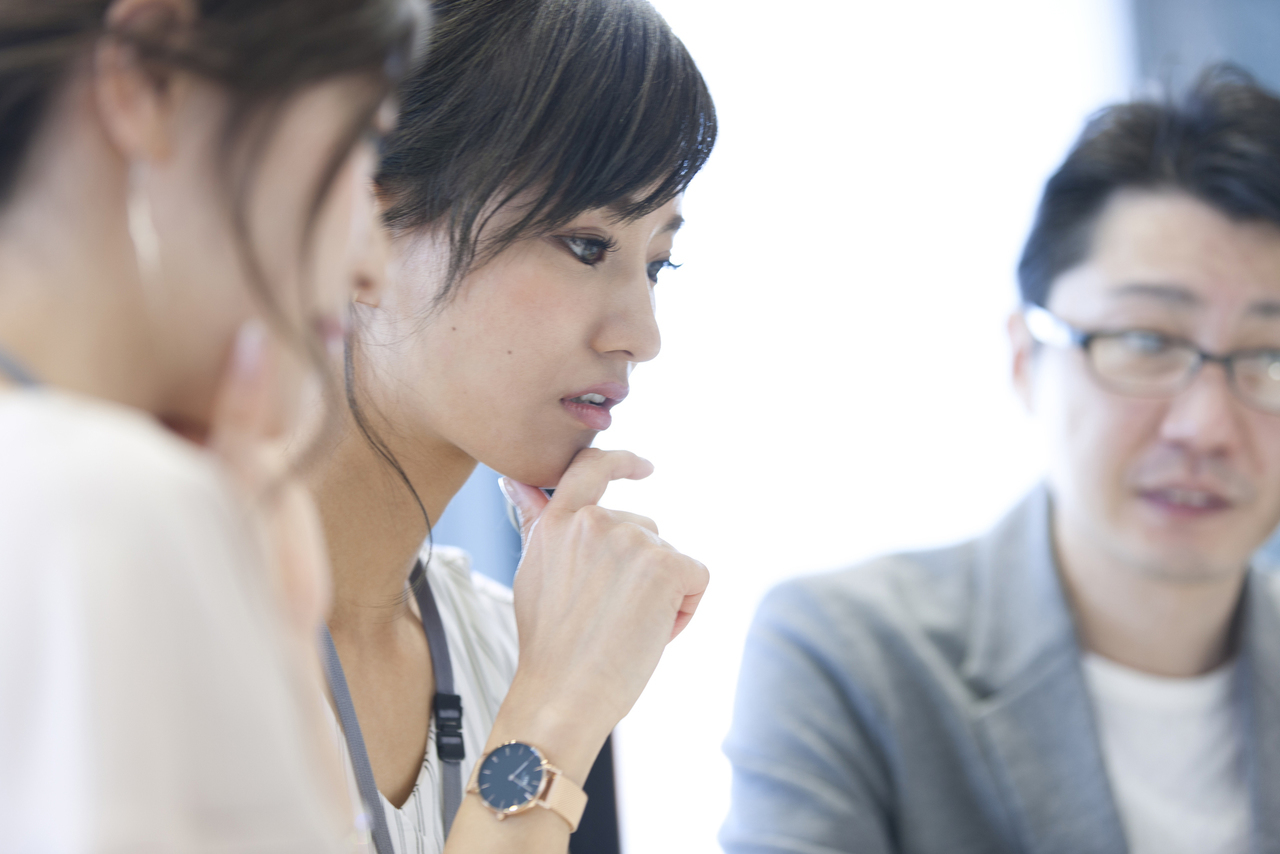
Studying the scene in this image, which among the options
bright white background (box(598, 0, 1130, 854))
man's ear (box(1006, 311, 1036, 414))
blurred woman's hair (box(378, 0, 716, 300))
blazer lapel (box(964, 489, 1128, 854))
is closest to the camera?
blurred woman's hair (box(378, 0, 716, 300))

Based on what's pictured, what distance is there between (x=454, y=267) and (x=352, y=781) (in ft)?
1.60

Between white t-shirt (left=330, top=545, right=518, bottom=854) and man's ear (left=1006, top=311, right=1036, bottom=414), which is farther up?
man's ear (left=1006, top=311, right=1036, bottom=414)

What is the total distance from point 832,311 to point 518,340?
4.76 ft

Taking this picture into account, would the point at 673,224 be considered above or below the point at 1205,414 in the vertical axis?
above

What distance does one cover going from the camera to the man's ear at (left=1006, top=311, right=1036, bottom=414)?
5.01ft

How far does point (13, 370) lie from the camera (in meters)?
0.41

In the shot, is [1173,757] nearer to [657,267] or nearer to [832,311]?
[657,267]

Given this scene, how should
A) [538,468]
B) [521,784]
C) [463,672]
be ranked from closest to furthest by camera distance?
[521,784], [538,468], [463,672]

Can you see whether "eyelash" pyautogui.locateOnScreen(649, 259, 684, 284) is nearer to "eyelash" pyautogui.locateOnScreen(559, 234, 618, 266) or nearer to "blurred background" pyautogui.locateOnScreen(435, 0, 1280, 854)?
"eyelash" pyautogui.locateOnScreen(559, 234, 618, 266)

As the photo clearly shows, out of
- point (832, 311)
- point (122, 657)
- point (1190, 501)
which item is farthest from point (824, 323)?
point (122, 657)

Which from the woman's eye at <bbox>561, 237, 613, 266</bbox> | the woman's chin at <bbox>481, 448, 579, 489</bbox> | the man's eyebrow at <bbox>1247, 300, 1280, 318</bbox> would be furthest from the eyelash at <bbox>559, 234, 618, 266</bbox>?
the man's eyebrow at <bbox>1247, 300, 1280, 318</bbox>

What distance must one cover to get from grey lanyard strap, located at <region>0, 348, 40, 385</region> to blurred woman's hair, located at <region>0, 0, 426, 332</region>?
7 cm

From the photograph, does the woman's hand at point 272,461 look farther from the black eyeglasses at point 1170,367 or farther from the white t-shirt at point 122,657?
the black eyeglasses at point 1170,367

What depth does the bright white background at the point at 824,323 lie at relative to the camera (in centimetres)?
220
